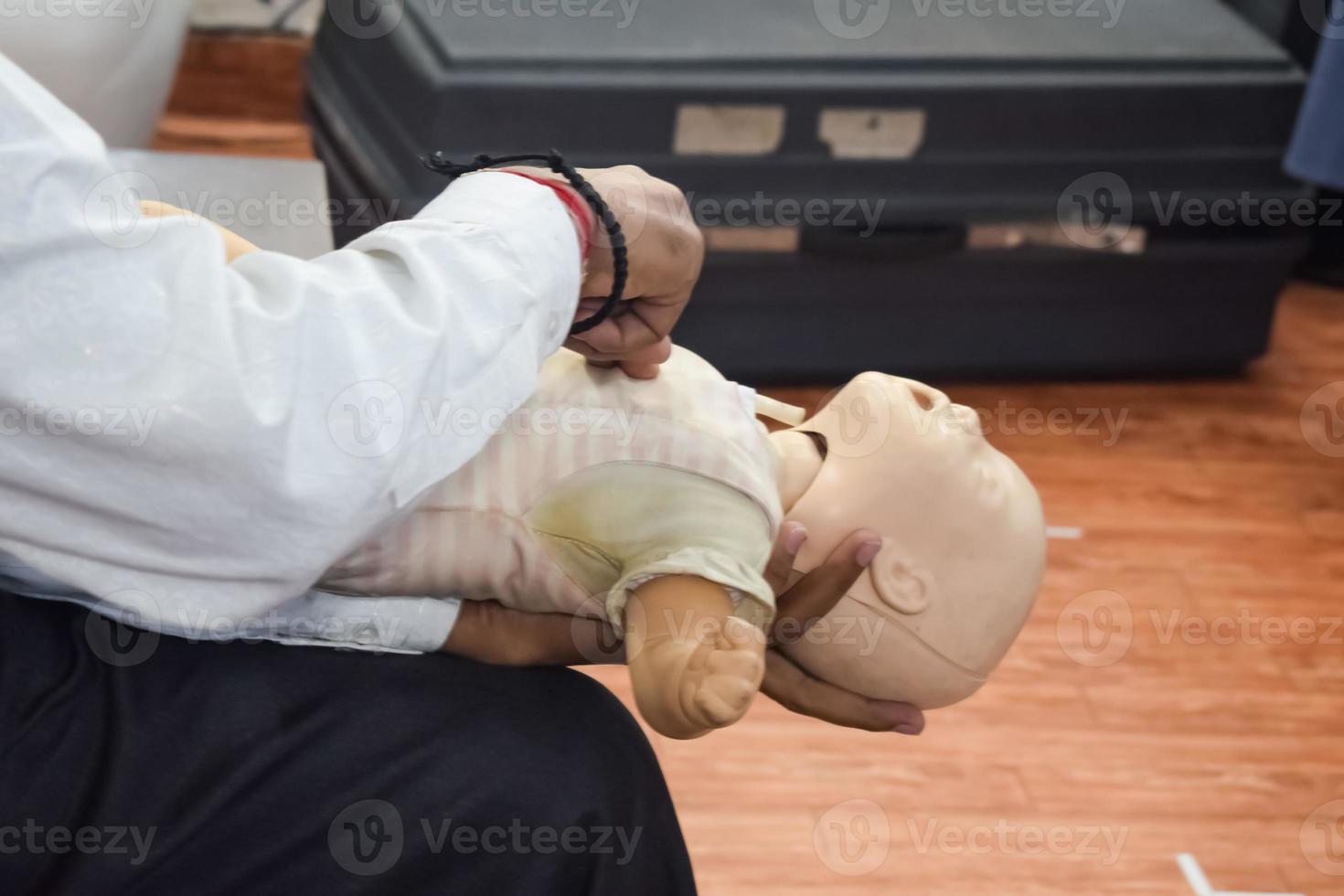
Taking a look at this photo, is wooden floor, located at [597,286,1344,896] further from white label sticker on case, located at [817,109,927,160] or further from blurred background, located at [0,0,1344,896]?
white label sticker on case, located at [817,109,927,160]

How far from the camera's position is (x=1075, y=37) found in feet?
7.73

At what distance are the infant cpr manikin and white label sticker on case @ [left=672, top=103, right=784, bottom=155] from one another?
1053mm

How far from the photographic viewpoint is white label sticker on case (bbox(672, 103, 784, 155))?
217 centimetres

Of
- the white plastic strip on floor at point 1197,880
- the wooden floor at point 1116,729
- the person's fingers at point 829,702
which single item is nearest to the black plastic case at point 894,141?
the wooden floor at point 1116,729

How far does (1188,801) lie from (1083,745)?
14 centimetres

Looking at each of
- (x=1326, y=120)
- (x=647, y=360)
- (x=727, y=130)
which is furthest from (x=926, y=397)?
(x=1326, y=120)

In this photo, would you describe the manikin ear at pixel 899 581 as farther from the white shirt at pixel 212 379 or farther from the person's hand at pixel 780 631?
the white shirt at pixel 212 379

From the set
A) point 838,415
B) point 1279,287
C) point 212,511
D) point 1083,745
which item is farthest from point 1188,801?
point 212,511

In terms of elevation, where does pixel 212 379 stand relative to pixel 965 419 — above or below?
above

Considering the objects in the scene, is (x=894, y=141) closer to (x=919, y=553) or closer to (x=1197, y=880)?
(x=1197, y=880)

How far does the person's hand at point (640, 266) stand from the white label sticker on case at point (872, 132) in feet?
4.22

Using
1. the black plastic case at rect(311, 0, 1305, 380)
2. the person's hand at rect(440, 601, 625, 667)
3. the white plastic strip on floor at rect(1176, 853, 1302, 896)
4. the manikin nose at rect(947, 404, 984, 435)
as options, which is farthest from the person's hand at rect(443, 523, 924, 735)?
the black plastic case at rect(311, 0, 1305, 380)

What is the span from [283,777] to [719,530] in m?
0.31

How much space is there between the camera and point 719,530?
997 mm
